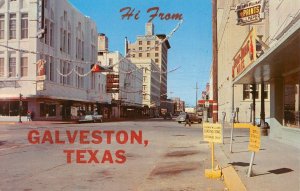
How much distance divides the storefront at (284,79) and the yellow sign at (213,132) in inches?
104

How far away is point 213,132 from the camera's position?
1024 centimetres

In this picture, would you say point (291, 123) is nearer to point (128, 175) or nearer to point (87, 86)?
point (128, 175)

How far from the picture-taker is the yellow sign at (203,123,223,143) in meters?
10.1

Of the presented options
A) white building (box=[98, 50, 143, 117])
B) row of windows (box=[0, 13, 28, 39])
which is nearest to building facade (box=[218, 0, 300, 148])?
row of windows (box=[0, 13, 28, 39])

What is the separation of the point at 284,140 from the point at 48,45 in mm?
39462

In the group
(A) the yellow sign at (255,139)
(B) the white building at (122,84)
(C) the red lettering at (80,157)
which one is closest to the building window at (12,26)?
(B) the white building at (122,84)

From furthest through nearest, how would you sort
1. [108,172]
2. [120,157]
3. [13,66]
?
1. [13,66]
2. [120,157]
3. [108,172]

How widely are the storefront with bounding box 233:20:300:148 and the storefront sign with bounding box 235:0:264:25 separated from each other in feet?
18.2

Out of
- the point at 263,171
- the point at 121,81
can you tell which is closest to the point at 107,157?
the point at 263,171

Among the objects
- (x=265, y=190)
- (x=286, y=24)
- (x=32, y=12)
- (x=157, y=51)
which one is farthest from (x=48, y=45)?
(x=157, y=51)

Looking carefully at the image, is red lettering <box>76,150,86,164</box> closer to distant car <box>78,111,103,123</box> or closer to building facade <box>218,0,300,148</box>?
building facade <box>218,0,300,148</box>

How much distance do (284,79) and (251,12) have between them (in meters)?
7.35

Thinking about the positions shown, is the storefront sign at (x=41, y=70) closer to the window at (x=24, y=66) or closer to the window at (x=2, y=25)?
the window at (x=24, y=66)

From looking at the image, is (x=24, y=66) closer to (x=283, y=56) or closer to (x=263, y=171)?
(x=283, y=56)
